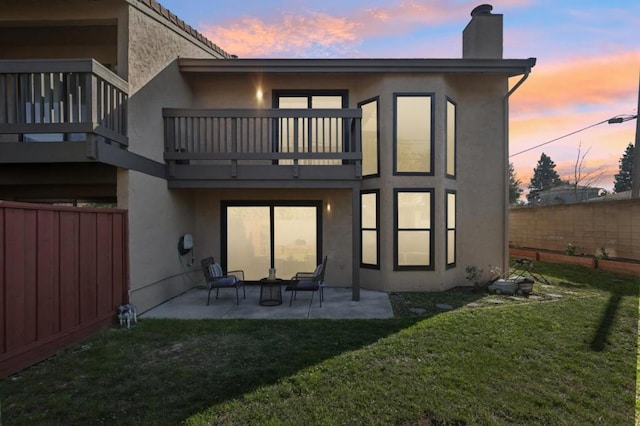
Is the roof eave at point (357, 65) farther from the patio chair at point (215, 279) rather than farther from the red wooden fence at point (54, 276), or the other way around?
the patio chair at point (215, 279)

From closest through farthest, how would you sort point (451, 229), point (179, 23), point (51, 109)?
point (51, 109)
point (179, 23)
point (451, 229)

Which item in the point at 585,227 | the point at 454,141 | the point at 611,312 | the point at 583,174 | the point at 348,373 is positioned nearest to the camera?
the point at 348,373

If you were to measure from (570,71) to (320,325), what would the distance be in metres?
11.7

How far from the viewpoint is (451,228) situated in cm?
792

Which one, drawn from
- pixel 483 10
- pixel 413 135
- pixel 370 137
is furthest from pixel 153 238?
pixel 483 10

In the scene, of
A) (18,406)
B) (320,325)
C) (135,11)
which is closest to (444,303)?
(320,325)

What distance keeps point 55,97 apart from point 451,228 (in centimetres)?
810

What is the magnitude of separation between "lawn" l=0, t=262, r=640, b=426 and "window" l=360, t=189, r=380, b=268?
2462mm

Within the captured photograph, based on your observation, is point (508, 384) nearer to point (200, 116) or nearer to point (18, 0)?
point (200, 116)

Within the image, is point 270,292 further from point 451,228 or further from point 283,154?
point 451,228

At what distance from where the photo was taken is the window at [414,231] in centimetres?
758

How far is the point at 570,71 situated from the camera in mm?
10625

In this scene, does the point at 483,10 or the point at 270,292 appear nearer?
the point at 270,292

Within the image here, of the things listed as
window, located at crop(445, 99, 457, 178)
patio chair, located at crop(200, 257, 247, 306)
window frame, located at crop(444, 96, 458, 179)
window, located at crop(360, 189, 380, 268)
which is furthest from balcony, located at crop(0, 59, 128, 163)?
window, located at crop(445, 99, 457, 178)
